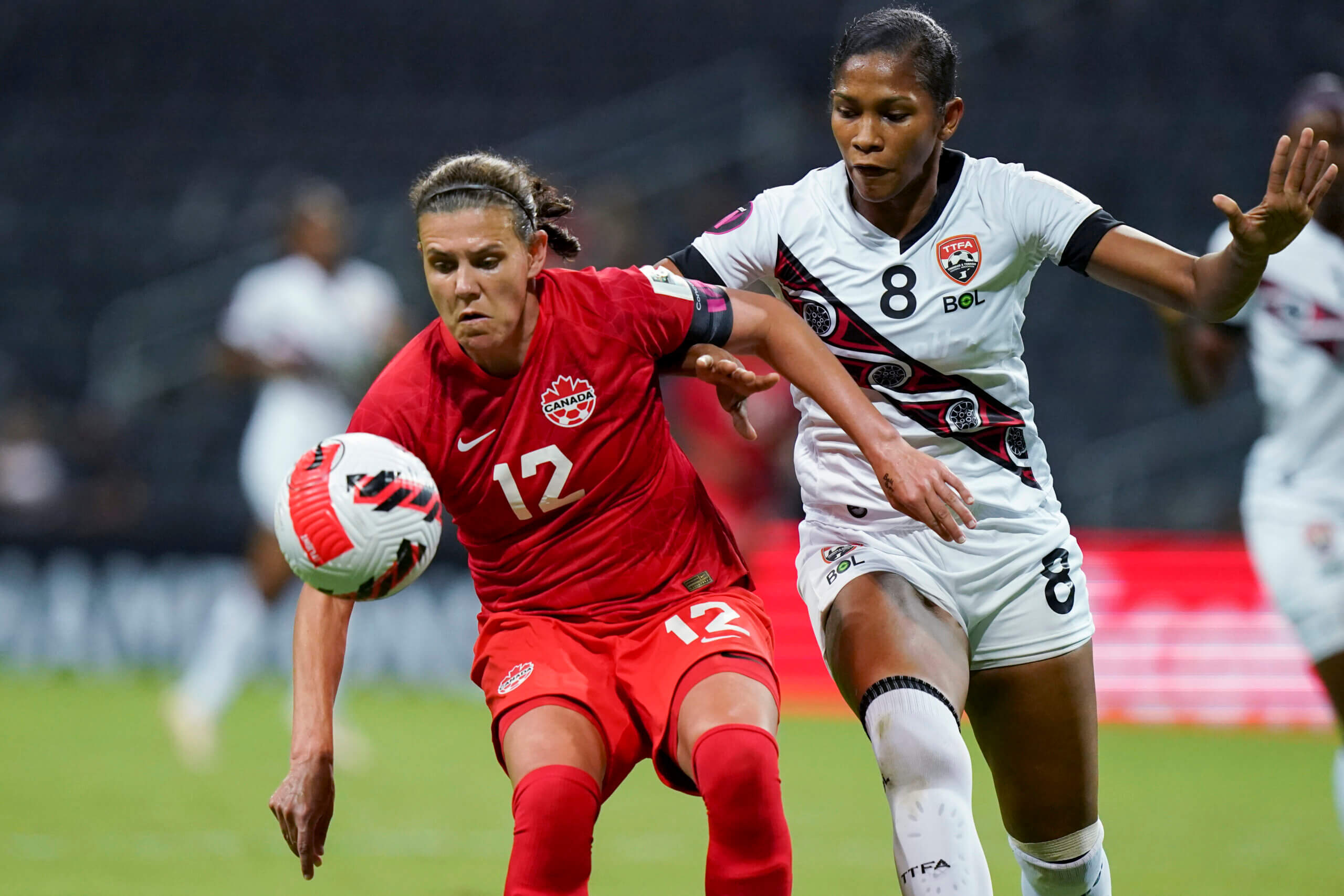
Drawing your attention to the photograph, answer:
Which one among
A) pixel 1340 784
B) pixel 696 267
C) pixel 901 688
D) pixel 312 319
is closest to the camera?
pixel 901 688

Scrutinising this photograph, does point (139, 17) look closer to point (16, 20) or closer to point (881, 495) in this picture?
point (16, 20)

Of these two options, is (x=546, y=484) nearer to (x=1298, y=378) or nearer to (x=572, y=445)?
(x=572, y=445)

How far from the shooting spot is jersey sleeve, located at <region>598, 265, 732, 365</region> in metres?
3.97

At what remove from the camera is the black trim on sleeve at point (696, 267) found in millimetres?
4133

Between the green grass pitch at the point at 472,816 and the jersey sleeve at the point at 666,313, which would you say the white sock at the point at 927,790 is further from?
the green grass pitch at the point at 472,816

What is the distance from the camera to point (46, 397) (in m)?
14.3

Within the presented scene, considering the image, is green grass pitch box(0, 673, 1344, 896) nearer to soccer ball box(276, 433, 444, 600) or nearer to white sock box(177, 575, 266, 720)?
white sock box(177, 575, 266, 720)

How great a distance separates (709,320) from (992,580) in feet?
3.03

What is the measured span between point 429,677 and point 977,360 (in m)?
8.40

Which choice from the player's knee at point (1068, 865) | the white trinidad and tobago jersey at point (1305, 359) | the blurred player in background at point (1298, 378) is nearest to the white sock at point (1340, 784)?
the blurred player in background at point (1298, 378)

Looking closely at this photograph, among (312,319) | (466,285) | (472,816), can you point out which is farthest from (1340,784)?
(312,319)

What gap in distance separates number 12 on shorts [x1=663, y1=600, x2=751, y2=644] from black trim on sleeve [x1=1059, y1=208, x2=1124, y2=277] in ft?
3.73

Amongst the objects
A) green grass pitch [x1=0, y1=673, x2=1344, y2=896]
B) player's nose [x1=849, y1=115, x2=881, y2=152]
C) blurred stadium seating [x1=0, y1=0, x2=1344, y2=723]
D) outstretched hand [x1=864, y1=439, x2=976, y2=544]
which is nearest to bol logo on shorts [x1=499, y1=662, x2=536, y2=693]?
outstretched hand [x1=864, y1=439, x2=976, y2=544]

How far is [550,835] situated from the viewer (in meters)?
3.43
